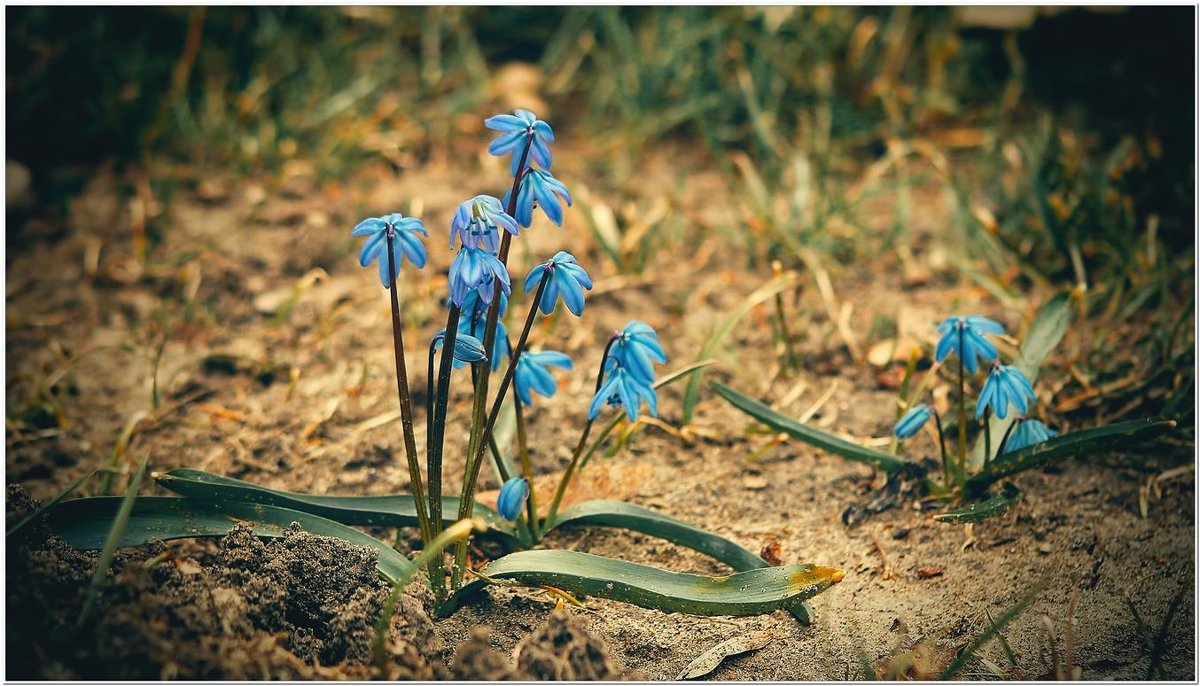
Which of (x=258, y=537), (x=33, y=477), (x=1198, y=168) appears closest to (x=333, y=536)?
(x=258, y=537)

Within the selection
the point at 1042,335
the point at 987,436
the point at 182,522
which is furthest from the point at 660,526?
the point at 1042,335

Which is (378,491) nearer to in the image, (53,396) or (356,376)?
(356,376)

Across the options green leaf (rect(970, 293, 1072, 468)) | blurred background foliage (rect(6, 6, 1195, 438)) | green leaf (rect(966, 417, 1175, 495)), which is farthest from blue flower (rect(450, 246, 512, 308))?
blurred background foliage (rect(6, 6, 1195, 438))

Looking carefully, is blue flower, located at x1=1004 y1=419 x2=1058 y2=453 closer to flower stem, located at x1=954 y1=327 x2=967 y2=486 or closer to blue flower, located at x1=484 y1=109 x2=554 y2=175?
flower stem, located at x1=954 y1=327 x2=967 y2=486

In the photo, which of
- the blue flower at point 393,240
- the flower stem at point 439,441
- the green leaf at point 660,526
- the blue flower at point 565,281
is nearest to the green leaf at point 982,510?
the green leaf at point 660,526

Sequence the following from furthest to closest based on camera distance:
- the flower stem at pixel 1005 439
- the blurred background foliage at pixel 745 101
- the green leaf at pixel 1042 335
Result: the blurred background foliage at pixel 745 101, the green leaf at pixel 1042 335, the flower stem at pixel 1005 439

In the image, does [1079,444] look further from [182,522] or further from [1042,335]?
[182,522]

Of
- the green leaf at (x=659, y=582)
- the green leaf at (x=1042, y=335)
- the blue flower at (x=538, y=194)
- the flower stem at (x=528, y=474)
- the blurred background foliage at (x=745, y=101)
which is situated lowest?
the green leaf at (x=659, y=582)

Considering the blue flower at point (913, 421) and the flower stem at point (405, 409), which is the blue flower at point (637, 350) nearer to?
the flower stem at point (405, 409)
